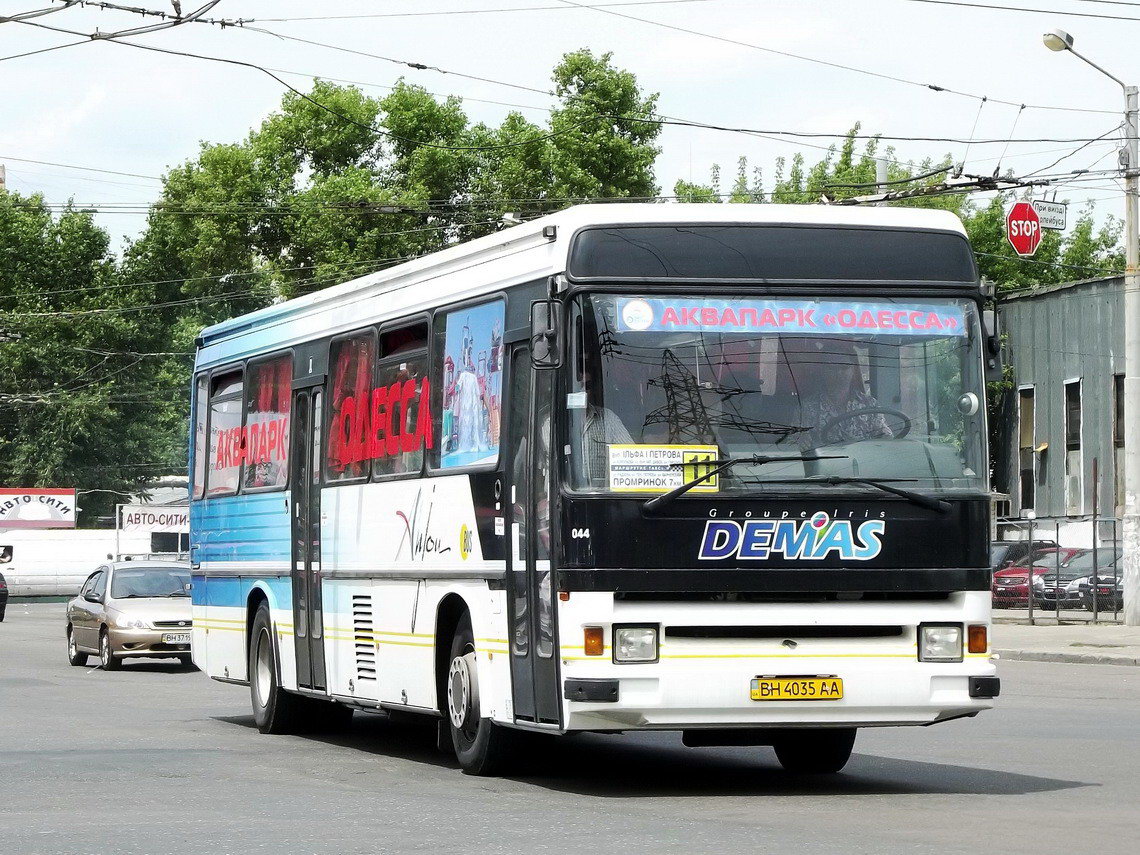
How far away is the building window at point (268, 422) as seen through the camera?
54.0 feet

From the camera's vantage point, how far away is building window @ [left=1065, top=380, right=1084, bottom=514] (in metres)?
54.7

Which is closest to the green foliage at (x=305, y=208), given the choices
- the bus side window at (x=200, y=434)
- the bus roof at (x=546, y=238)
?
the bus side window at (x=200, y=434)

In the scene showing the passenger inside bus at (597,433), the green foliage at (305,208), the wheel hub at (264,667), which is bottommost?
the wheel hub at (264,667)

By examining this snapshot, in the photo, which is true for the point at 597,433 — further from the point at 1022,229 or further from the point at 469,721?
the point at 1022,229

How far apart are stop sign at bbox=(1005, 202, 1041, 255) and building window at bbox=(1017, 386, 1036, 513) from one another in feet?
54.8

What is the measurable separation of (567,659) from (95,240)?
7279 cm

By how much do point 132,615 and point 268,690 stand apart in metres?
12.2

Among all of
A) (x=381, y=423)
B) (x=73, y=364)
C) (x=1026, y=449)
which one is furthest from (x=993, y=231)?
(x=381, y=423)

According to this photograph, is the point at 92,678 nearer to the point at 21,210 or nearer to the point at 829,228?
the point at 829,228

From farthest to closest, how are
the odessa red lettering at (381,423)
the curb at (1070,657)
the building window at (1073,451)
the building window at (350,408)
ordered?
1. the building window at (1073,451)
2. the curb at (1070,657)
3. the building window at (350,408)
4. the odessa red lettering at (381,423)

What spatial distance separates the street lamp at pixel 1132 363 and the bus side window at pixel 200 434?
17.0 meters

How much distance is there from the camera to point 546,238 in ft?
38.3

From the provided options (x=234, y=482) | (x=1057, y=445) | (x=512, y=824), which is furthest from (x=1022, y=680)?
(x=1057, y=445)

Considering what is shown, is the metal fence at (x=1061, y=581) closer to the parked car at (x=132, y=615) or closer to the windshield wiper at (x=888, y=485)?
the parked car at (x=132, y=615)
